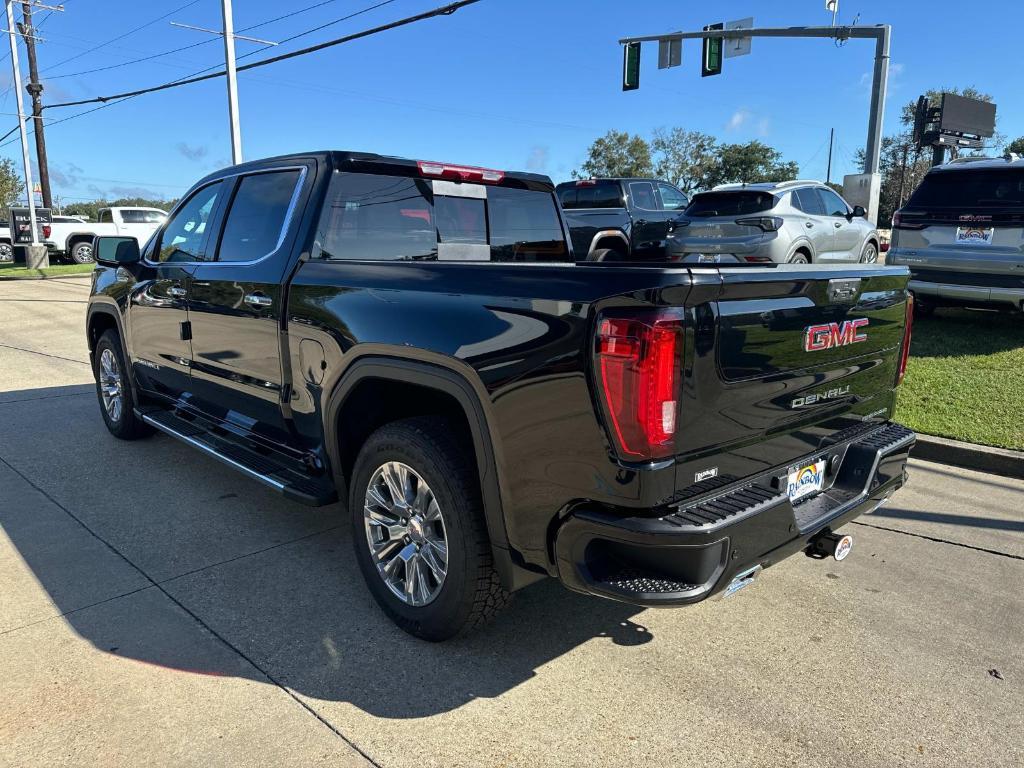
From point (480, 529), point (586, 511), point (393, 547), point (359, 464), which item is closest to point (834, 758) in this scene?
point (586, 511)

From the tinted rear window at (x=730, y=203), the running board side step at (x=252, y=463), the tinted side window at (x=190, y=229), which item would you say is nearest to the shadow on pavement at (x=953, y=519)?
the running board side step at (x=252, y=463)

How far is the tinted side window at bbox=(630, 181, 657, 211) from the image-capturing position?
43.5 ft

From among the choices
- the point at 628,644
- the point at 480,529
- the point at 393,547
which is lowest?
the point at 628,644

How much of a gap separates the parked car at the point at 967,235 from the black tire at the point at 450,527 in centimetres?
672

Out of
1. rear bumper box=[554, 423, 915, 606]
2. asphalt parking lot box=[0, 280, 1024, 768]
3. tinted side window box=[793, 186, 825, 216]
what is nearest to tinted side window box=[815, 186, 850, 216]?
tinted side window box=[793, 186, 825, 216]

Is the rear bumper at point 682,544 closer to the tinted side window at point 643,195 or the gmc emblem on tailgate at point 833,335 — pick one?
the gmc emblem on tailgate at point 833,335

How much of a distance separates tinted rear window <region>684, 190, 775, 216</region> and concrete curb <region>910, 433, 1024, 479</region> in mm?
5554

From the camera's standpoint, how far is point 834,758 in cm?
241

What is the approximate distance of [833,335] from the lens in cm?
286

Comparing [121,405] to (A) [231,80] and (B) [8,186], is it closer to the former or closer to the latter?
(A) [231,80]

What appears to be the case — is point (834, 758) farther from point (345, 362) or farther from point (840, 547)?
point (345, 362)

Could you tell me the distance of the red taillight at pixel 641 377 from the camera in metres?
2.22

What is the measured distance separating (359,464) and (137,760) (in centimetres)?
129

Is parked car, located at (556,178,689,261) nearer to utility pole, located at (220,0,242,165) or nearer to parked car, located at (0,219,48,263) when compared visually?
utility pole, located at (220,0,242,165)
